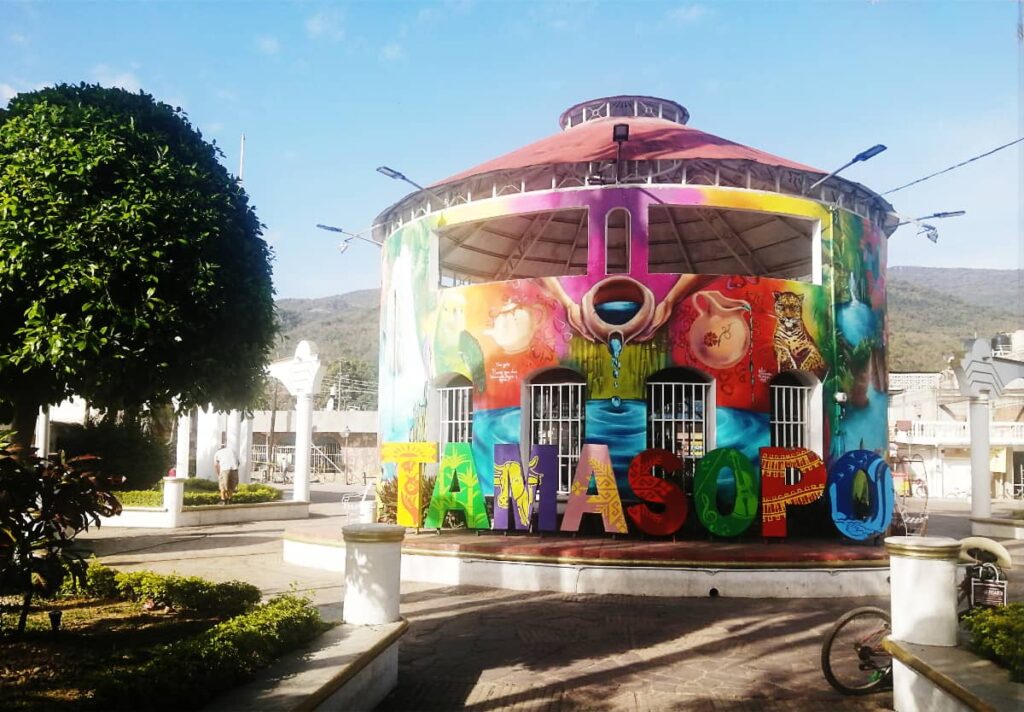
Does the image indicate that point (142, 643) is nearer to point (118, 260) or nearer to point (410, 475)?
point (118, 260)

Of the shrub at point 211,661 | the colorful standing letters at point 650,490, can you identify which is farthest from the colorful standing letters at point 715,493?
the shrub at point 211,661

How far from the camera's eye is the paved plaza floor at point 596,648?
7.84 meters

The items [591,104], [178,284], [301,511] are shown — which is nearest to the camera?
[178,284]

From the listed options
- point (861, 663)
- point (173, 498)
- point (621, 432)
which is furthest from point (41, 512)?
point (173, 498)

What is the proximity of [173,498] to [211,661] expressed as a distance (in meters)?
18.2

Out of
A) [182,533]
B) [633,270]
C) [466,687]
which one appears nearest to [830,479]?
[633,270]

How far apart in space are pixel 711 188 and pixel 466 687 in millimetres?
12281

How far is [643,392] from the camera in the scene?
635 inches

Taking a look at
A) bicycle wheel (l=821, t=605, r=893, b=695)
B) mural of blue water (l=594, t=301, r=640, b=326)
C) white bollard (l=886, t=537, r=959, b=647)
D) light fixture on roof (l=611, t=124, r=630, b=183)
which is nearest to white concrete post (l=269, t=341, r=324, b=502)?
mural of blue water (l=594, t=301, r=640, b=326)

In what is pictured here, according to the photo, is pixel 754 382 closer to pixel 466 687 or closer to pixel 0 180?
pixel 466 687

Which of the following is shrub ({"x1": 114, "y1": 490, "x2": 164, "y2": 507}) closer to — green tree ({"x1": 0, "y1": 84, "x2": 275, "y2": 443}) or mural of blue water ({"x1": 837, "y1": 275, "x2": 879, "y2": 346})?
green tree ({"x1": 0, "y1": 84, "x2": 275, "y2": 443})

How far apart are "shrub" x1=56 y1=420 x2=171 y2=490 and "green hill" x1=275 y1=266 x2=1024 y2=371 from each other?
179ft

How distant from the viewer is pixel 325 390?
9156 cm

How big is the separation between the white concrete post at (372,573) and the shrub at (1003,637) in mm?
5501
